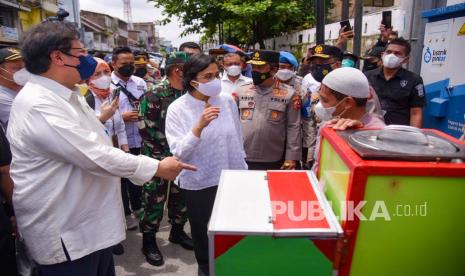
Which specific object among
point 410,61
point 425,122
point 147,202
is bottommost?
point 147,202

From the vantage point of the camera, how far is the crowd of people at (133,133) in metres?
1.60

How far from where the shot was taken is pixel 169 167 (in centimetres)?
178

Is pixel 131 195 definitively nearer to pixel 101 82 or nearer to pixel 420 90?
pixel 101 82

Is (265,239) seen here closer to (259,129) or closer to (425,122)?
(259,129)

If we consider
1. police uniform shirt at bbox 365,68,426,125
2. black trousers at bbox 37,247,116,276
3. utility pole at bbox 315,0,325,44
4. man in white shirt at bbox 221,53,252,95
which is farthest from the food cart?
utility pole at bbox 315,0,325,44

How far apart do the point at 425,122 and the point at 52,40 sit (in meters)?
3.80

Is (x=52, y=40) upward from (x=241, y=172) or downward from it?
upward

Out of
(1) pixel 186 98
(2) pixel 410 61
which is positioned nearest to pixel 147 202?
(1) pixel 186 98

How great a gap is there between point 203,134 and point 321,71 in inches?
104

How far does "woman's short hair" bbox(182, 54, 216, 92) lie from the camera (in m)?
2.40

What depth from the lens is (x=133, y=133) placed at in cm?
402

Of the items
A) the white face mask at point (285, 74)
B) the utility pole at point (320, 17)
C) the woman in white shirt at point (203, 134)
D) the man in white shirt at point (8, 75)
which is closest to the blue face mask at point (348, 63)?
the white face mask at point (285, 74)

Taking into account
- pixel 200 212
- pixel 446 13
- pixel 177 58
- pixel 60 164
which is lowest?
pixel 200 212

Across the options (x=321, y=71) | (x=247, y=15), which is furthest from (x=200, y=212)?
(x=247, y=15)
